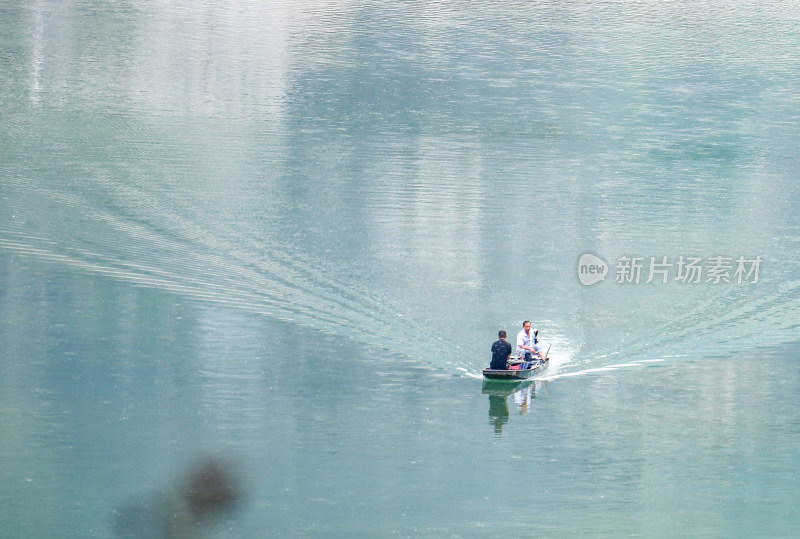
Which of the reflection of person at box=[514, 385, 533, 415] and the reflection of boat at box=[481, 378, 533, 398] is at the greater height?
the reflection of boat at box=[481, 378, 533, 398]

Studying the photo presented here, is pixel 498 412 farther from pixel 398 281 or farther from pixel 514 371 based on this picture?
pixel 398 281

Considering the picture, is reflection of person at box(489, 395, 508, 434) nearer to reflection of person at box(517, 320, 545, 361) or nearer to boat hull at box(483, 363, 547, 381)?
boat hull at box(483, 363, 547, 381)

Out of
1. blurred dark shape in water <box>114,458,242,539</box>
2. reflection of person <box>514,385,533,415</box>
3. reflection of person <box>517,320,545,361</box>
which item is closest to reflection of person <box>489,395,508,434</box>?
reflection of person <box>514,385,533,415</box>

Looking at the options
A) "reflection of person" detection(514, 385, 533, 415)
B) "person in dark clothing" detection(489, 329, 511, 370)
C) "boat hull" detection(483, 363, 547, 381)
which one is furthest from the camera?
"person in dark clothing" detection(489, 329, 511, 370)

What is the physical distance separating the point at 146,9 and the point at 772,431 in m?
32.7

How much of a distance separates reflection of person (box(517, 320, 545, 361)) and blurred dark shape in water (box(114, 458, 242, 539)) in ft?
17.1

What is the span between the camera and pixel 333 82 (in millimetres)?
35312

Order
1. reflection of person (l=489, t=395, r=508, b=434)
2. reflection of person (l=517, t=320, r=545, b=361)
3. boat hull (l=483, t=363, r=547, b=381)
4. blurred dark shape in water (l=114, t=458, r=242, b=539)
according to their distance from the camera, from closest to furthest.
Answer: blurred dark shape in water (l=114, t=458, r=242, b=539) → reflection of person (l=489, t=395, r=508, b=434) → boat hull (l=483, t=363, r=547, b=381) → reflection of person (l=517, t=320, r=545, b=361)

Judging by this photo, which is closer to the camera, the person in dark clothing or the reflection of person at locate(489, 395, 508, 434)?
the reflection of person at locate(489, 395, 508, 434)

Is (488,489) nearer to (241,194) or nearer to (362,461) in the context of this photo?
(362,461)

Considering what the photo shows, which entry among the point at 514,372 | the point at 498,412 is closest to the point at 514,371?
the point at 514,372

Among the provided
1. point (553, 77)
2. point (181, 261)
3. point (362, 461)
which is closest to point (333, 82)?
point (553, 77)

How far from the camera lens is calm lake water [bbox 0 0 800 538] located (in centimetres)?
1501

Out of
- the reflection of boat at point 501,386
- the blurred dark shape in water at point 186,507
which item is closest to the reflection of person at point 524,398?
the reflection of boat at point 501,386
